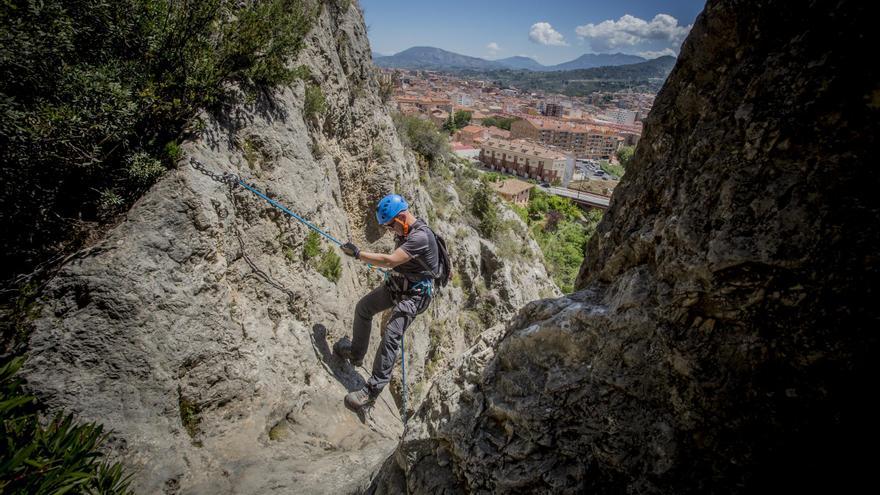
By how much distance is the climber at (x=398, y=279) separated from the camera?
572 centimetres

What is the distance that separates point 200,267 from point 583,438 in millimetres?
4257

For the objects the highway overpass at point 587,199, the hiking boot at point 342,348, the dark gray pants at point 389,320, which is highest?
the dark gray pants at point 389,320

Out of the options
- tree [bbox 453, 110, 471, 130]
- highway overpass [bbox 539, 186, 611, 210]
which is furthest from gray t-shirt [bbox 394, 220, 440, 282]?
tree [bbox 453, 110, 471, 130]

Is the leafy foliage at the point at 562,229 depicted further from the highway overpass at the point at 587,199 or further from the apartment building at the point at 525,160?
the apartment building at the point at 525,160

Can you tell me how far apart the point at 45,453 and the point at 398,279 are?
12.9 ft

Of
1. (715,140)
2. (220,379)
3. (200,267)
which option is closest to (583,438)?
(715,140)

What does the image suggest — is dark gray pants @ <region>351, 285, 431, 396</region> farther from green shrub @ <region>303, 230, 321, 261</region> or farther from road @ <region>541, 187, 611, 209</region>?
road @ <region>541, 187, 611, 209</region>

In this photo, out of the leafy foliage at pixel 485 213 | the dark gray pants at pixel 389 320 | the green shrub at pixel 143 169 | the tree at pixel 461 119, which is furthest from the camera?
the tree at pixel 461 119

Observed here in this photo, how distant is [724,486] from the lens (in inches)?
84.6

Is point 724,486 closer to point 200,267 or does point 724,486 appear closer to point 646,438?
point 646,438

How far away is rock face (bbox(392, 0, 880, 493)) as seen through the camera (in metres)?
1.86

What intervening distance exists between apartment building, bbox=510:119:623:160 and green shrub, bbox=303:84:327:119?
12227 centimetres

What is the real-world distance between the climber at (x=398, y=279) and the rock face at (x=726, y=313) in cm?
271

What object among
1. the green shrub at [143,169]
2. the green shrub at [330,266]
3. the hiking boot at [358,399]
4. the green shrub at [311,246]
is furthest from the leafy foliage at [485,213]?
A: the green shrub at [143,169]
